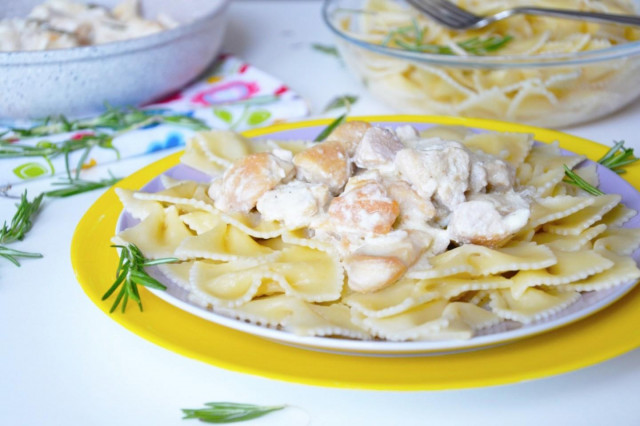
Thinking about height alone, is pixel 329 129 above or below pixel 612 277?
below

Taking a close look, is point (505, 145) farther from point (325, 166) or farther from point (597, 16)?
point (597, 16)

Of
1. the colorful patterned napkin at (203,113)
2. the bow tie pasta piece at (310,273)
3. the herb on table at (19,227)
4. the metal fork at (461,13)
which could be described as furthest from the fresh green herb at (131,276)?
the metal fork at (461,13)

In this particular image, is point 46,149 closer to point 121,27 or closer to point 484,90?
point 121,27

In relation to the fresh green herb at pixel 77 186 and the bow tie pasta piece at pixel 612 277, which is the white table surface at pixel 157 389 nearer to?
the bow tie pasta piece at pixel 612 277

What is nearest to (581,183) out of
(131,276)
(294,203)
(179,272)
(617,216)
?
(617,216)

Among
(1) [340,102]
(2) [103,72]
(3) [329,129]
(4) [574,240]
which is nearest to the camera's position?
(4) [574,240]

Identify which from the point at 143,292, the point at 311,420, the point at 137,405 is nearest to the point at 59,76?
the point at 143,292
